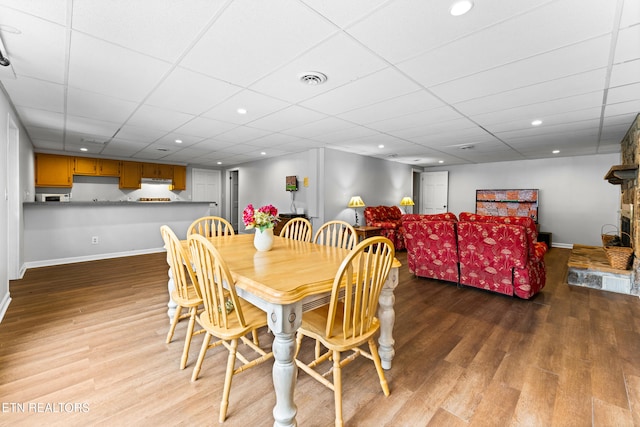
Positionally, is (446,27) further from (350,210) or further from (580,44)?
(350,210)

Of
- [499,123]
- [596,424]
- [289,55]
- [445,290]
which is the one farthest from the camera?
[499,123]

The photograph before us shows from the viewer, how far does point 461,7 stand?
1565 mm

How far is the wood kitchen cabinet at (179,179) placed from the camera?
26.2 feet

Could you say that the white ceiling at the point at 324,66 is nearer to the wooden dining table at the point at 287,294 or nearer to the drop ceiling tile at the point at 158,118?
the drop ceiling tile at the point at 158,118

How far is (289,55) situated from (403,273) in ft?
11.7

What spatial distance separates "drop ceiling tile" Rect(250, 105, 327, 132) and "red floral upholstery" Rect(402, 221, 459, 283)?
1997 mm

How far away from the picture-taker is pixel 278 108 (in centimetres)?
334

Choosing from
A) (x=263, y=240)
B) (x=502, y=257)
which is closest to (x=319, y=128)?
(x=263, y=240)

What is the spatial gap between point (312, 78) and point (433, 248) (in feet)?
9.03

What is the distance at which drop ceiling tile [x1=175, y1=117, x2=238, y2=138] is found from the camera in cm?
Answer: 389

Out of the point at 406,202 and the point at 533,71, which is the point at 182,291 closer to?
the point at 533,71

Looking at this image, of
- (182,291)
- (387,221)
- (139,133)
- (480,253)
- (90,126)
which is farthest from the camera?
(387,221)

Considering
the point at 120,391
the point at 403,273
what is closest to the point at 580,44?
the point at 403,273

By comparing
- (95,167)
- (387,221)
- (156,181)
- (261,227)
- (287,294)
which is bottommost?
(287,294)
